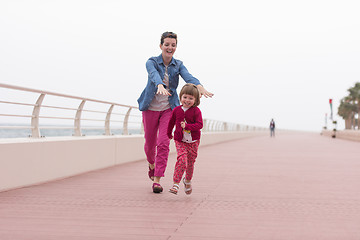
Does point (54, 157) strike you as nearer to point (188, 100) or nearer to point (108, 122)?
point (188, 100)

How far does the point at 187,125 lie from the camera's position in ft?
18.7

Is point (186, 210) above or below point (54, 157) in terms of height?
below

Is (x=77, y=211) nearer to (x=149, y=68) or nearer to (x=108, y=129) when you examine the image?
(x=149, y=68)

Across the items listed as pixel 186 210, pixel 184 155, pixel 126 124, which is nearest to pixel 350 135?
pixel 126 124

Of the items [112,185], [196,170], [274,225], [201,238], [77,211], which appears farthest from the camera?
[196,170]

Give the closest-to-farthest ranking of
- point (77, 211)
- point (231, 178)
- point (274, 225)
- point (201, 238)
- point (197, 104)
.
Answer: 1. point (201, 238)
2. point (274, 225)
3. point (77, 211)
4. point (197, 104)
5. point (231, 178)

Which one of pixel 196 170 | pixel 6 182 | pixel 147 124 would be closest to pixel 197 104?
pixel 147 124

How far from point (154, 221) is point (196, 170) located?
18.0 feet

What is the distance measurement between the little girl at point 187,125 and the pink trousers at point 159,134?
272mm

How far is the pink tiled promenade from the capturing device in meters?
4.04

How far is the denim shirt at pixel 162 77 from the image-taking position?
6.16 m

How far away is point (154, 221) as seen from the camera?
4.50m

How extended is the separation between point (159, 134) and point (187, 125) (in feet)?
2.58

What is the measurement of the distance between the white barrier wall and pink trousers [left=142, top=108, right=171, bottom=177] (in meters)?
1.77
